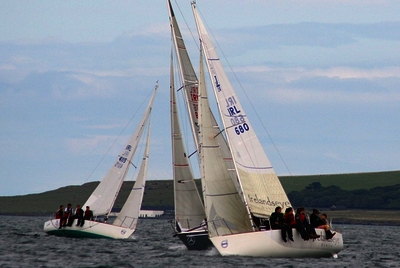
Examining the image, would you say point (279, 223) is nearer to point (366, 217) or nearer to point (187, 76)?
point (187, 76)

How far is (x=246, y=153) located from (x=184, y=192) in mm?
8829

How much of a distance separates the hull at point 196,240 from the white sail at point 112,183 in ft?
44.9

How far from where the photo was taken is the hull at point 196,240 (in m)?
42.1

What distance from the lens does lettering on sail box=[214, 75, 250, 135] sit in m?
37.3

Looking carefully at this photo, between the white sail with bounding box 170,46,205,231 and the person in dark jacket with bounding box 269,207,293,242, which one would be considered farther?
the white sail with bounding box 170,46,205,231

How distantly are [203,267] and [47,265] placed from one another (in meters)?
5.99

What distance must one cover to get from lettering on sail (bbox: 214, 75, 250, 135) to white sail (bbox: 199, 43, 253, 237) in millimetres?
989

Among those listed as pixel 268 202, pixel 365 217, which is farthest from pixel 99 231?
pixel 365 217

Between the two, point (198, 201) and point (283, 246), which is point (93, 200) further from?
point (283, 246)

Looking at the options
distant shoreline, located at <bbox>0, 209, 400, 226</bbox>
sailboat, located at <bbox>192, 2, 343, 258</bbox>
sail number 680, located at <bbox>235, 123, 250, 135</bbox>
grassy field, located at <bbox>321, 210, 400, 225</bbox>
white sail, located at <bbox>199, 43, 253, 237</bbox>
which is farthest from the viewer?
grassy field, located at <bbox>321, 210, 400, 225</bbox>

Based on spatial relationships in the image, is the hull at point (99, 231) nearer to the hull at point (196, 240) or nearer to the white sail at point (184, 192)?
the white sail at point (184, 192)

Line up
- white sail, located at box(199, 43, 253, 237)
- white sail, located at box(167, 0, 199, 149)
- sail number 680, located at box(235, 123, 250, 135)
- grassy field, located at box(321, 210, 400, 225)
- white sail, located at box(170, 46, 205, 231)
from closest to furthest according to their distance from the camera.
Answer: sail number 680, located at box(235, 123, 250, 135) → white sail, located at box(199, 43, 253, 237) → white sail, located at box(167, 0, 199, 149) → white sail, located at box(170, 46, 205, 231) → grassy field, located at box(321, 210, 400, 225)

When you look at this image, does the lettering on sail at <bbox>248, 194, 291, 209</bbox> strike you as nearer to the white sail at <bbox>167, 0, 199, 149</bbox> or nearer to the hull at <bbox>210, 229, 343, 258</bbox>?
the hull at <bbox>210, 229, 343, 258</bbox>

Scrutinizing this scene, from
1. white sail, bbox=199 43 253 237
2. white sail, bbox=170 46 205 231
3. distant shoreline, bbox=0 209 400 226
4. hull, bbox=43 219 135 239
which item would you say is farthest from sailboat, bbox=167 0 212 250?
distant shoreline, bbox=0 209 400 226
